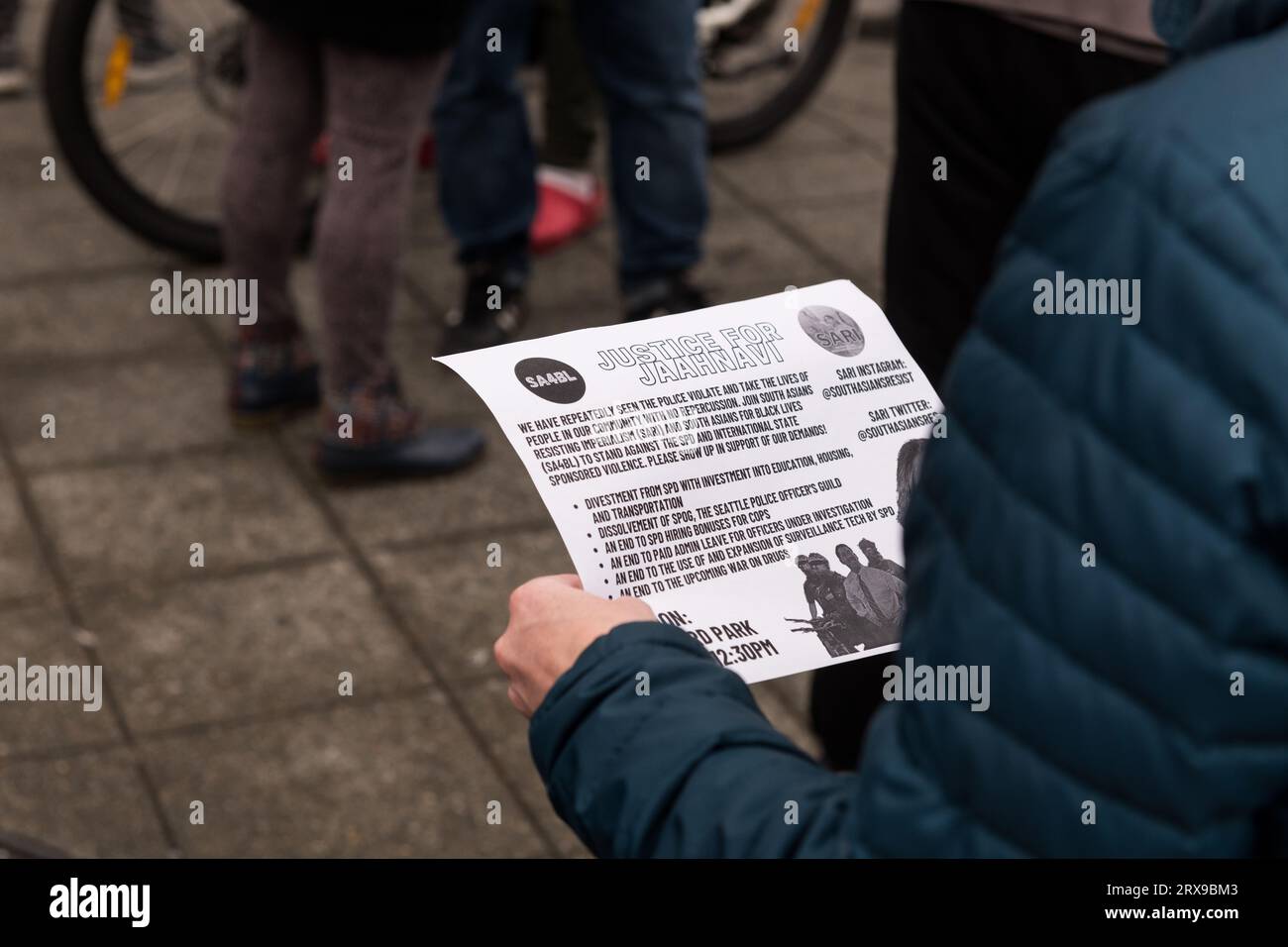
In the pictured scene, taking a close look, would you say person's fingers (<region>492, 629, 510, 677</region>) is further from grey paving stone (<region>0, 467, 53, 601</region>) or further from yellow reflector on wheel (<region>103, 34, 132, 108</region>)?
yellow reflector on wheel (<region>103, 34, 132, 108</region>)

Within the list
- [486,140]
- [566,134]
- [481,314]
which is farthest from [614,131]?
[566,134]

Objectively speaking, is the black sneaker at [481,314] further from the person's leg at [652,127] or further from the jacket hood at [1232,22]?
the jacket hood at [1232,22]

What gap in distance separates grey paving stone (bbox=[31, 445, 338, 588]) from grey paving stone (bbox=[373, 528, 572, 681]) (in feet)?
0.68

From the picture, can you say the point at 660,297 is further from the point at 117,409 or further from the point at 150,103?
the point at 150,103

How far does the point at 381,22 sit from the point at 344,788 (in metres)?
1.45

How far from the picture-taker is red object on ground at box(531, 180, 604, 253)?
5008 mm

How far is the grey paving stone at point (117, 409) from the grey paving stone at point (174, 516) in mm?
92

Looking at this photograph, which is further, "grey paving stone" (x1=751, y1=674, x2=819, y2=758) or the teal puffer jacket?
"grey paving stone" (x1=751, y1=674, x2=819, y2=758)

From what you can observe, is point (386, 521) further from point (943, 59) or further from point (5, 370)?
point (943, 59)

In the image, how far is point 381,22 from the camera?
10.8 ft

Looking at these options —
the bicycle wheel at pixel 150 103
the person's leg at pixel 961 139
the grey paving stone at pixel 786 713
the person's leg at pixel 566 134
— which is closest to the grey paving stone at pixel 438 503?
the grey paving stone at pixel 786 713

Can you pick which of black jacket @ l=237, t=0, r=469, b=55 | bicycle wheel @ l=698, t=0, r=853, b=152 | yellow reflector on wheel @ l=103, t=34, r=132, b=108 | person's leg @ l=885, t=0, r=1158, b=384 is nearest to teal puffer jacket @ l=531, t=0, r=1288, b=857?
person's leg @ l=885, t=0, r=1158, b=384

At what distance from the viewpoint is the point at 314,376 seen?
4.03 meters

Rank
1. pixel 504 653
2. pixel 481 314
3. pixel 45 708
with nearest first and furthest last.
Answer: pixel 504 653 < pixel 45 708 < pixel 481 314
